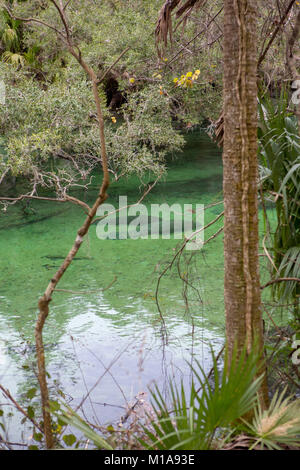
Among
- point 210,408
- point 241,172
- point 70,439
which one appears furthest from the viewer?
point 70,439

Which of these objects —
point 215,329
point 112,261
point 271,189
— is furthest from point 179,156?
point 271,189

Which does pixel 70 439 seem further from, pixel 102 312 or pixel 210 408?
pixel 102 312

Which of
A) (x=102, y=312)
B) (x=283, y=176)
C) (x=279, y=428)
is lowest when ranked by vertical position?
(x=102, y=312)

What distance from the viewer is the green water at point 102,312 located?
3900mm

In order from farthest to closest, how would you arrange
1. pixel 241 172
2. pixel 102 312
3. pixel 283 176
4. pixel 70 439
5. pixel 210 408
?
pixel 102 312, pixel 283 176, pixel 70 439, pixel 241 172, pixel 210 408

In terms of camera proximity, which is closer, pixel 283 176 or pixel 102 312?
pixel 283 176

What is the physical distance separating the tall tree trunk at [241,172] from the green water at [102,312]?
1.41 ft

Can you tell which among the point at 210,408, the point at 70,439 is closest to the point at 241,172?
the point at 210,408

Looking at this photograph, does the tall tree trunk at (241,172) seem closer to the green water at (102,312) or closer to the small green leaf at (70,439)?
the green water at (102,312)

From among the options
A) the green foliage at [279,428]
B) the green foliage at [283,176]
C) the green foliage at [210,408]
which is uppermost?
the green foliage at [283,176]

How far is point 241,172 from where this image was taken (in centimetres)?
202

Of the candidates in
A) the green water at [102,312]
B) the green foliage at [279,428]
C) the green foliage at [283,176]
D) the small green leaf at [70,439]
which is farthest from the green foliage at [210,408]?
the green foliage at [283,176]

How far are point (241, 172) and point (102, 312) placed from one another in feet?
10.8
